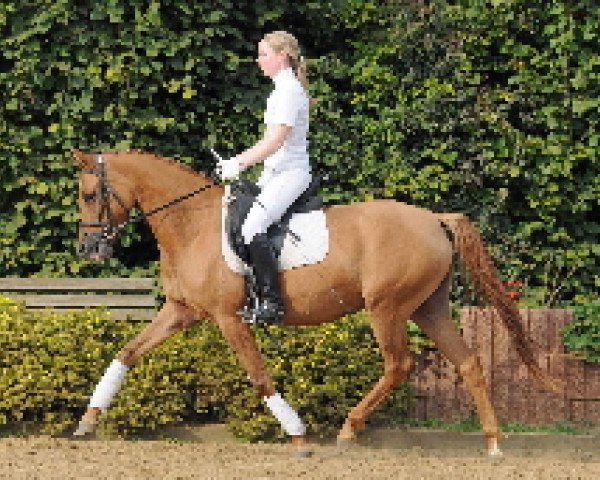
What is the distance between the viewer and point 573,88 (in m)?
14.6

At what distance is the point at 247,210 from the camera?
1107cm

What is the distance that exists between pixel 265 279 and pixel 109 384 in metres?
1.36

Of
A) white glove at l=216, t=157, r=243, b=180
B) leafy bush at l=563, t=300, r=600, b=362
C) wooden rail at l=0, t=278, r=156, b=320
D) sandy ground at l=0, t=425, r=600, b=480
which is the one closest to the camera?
sandy ground at l=0, t=425, r=600, b=480

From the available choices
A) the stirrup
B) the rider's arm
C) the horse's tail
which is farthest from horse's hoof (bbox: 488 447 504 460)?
the rider's arm

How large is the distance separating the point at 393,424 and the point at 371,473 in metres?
2.10

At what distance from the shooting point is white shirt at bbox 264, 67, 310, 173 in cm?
1089

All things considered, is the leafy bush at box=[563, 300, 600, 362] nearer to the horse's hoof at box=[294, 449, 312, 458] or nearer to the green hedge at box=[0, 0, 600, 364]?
the green hedge at box=[0, 0, 600, 364]

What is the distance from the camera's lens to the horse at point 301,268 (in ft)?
36.6

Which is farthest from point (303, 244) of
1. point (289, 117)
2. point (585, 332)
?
point (585, 332)

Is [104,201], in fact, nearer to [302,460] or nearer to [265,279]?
[265,279]

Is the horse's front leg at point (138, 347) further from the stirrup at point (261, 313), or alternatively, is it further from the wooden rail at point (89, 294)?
the wooden rail at point (89, 294)

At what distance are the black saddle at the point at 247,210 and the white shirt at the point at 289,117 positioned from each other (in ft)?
0.63

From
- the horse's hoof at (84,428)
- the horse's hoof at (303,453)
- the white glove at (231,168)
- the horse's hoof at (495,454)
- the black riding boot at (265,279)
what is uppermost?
the white glove at (231,168)

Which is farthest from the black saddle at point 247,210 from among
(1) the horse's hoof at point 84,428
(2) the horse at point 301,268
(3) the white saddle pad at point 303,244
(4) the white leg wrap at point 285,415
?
(1) the horse's hoof at point 84,428
